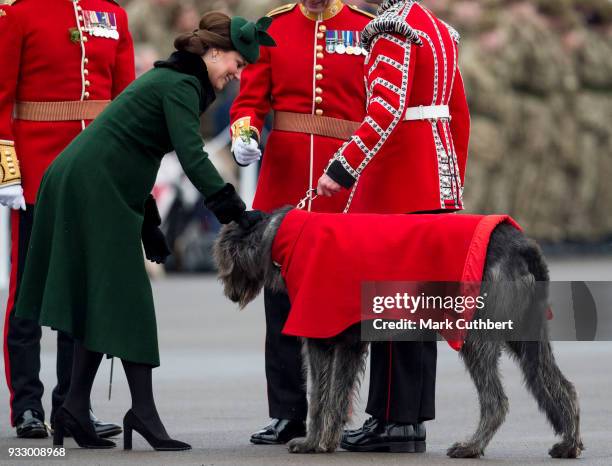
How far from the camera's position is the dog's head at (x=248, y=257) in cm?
718

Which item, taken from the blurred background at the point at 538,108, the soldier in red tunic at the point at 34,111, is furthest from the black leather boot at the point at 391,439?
the blurred background at the point at 538,108

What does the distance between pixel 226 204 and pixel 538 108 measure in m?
15.3

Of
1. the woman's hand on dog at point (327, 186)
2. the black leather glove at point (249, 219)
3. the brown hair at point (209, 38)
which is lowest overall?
the black leather glove at point (249, 219)

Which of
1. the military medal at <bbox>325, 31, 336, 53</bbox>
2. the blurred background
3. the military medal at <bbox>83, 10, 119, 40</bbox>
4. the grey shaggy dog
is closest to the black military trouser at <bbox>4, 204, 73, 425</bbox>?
the military medal at <bbox>83, 10, 119, 40</bbox>

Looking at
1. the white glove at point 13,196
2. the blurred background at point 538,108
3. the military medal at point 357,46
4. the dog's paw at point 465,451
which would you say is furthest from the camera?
the blurred background at point 538,108

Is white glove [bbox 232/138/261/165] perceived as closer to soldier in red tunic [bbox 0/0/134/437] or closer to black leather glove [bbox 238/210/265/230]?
black leather glove [bbox 238/210/265/230]

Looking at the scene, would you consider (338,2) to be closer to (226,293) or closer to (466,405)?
(226,293)

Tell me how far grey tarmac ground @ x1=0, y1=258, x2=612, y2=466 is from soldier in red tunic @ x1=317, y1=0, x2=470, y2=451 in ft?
0.60

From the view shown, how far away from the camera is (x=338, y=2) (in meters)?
8.12

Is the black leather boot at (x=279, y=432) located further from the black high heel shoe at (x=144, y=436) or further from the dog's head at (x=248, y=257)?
the dog's head at (x=248, y=257)

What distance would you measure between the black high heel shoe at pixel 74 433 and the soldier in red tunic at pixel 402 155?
101 centimetres

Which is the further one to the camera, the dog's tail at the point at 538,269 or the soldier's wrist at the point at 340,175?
A: the soldier's wrist at the point at 340,175

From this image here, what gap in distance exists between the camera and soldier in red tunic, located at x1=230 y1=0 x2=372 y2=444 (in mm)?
7887

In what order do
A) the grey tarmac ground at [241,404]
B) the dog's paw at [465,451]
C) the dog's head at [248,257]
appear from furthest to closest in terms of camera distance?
the dog's head at [248,257] < the grey tarmac ground at [241,404] < the dog's paw at [465,451]
